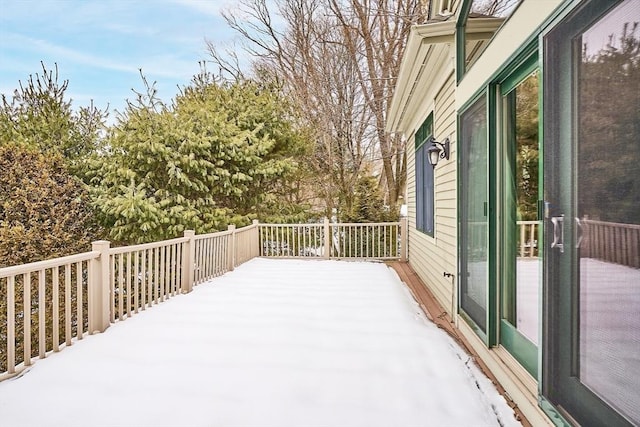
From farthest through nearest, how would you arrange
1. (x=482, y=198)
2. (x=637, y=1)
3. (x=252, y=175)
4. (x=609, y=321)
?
1. (x=252, y=175)
2. (x=482, y=198)
3. (x=609, y=321)
4. (x=637, y=1)

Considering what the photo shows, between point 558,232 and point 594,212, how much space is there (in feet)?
0.86

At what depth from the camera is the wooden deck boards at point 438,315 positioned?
2.39 meters

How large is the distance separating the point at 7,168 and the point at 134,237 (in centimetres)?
342

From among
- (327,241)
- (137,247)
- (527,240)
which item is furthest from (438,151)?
(327,241)

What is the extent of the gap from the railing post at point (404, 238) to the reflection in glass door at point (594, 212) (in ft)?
21.9

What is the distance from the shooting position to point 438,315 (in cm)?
421

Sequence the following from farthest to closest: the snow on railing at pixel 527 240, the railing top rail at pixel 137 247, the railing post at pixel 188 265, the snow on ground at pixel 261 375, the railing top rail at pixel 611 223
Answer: the railing post at pixel 188 265 → the railing top rail at pixel 137 247 → the snow on railing at pixel 527 240 → the snow on ground at pixel 261 375 → the railing top rail at pixel 611 223

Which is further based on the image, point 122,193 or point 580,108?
point 122,193

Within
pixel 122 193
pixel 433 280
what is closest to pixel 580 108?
pixel 433 280

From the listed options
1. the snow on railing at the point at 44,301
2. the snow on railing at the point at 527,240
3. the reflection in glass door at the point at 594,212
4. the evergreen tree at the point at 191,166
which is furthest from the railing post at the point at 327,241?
the reflection in glass door at the point at 594,212

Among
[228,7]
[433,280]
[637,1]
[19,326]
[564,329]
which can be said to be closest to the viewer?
[637,1]

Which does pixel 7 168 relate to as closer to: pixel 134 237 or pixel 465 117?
pixel 134 237

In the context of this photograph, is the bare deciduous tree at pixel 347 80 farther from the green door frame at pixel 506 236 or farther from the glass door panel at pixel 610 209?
the glass door panel at pixel 610 209

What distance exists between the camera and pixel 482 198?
293 cm
